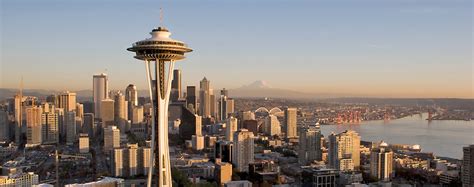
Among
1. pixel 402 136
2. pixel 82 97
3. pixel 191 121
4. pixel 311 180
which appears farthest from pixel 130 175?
pixel 82 97

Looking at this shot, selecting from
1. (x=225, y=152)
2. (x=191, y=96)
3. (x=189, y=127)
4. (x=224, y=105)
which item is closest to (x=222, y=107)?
(x=224, y=105)

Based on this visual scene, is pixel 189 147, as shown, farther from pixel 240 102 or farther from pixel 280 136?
pixel 240 102

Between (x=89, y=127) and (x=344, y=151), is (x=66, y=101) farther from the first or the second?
(x=344, y=151)

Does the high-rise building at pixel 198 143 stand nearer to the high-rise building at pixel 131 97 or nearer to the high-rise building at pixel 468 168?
the high-rise building at pixel 131 97

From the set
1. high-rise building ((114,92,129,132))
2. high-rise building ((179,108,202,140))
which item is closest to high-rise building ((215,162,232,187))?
high-rise building ((179,108,202,140))

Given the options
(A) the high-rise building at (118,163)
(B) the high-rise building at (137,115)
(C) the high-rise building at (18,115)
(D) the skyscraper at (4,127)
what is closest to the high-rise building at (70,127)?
(C) the high-rise building at (18,115)

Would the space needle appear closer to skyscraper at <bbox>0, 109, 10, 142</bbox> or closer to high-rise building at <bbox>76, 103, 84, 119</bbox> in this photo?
skyscraper at <bbox>0, 109, 10, 142</bbox>
